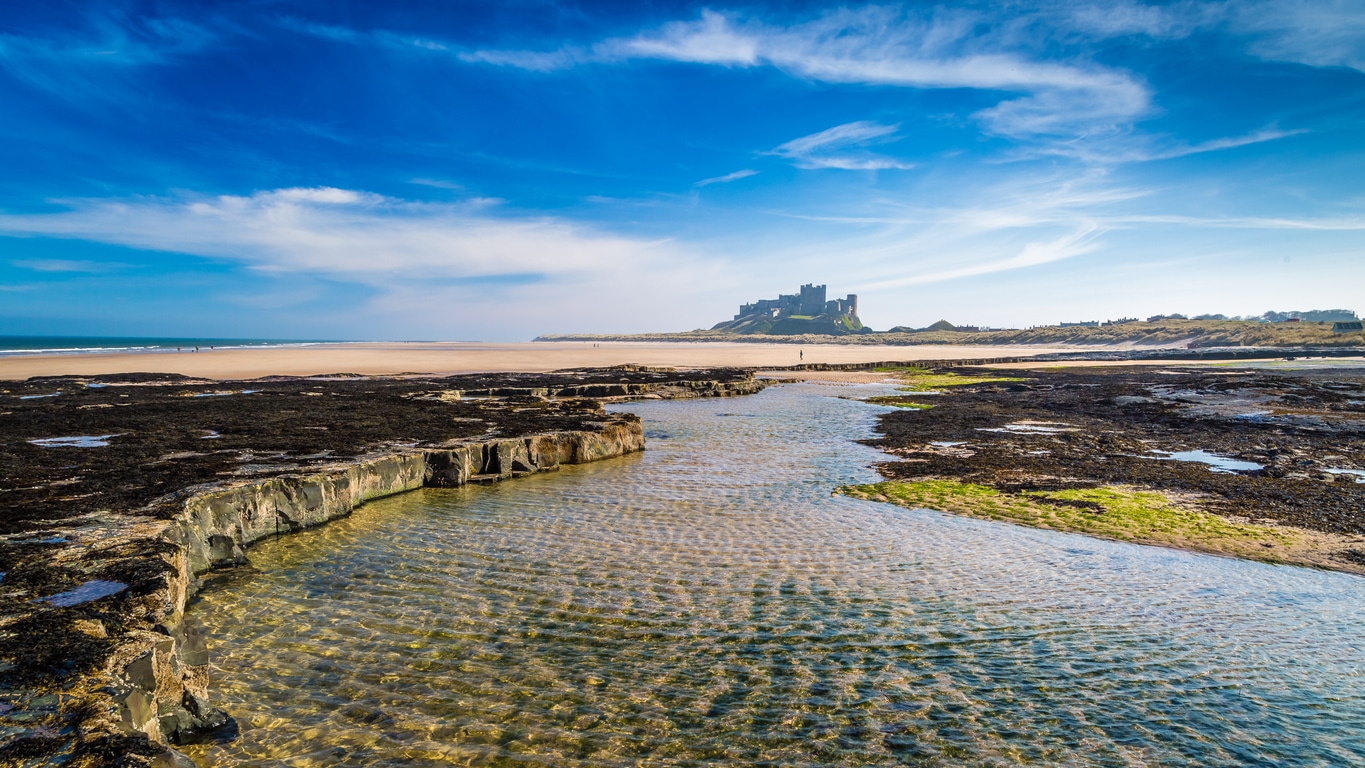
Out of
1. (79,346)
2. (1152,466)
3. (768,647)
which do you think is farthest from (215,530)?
(79,346)

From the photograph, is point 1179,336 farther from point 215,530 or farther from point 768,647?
point 215,530

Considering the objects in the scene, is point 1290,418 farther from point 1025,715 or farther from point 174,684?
point 174,684

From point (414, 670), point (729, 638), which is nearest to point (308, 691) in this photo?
point (414, 670)

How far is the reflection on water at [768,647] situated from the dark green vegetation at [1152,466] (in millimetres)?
1837

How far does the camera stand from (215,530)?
34.0ft

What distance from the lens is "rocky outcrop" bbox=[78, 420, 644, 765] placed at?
4.99 meters

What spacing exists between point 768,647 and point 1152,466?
1583 centimetres

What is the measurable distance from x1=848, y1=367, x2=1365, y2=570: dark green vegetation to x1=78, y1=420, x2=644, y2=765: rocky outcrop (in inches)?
336

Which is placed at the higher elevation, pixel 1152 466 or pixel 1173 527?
pixel 1152 466

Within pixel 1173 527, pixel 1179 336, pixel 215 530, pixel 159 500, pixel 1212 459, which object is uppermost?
pixel 1179 336

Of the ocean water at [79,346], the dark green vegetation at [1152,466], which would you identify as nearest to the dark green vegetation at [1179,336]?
the dark green vegetation at [1152,466]

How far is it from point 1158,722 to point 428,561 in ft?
30.9

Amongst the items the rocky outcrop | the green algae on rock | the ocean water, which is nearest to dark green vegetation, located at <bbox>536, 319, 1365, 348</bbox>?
the green algae on rock

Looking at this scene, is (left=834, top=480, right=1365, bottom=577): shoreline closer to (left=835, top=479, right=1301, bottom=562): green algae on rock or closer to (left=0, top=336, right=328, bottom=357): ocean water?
(left=835, top=479, right=1301, bottom=562): green algae on rock
